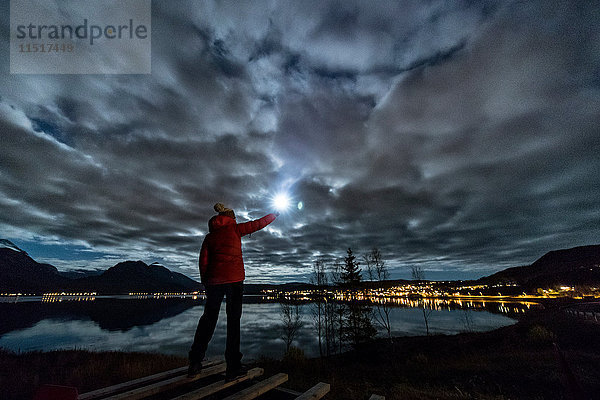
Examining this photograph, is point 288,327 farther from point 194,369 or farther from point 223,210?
point 223,210

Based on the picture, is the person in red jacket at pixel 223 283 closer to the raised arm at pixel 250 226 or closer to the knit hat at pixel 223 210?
the raised arm at pixel 250 226

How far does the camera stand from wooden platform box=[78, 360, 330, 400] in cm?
381

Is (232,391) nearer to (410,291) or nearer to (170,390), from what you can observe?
(170,390)

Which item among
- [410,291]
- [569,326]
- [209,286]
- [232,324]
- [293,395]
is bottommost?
[410,291]

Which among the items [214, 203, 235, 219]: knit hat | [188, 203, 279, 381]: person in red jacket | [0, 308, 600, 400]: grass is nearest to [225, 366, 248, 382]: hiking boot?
[188, 203, 279, 381]: person in red jacket

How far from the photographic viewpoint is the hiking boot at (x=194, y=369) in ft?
15.0

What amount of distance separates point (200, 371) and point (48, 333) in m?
52.0

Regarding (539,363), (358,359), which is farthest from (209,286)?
(358,359)

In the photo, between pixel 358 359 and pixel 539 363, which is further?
pixel 358 359

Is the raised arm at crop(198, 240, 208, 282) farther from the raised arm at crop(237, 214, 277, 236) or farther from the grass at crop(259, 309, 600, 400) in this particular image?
the grass at crop(259, 309, 600, 400)

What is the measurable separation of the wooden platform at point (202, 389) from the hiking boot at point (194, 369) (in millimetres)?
60

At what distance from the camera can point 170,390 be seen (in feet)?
14.1

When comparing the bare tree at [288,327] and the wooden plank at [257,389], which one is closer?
the wooden plank at [257,389]

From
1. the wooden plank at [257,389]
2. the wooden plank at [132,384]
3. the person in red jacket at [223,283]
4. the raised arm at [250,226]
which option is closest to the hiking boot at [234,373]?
the person in red jacket at [223,283]
